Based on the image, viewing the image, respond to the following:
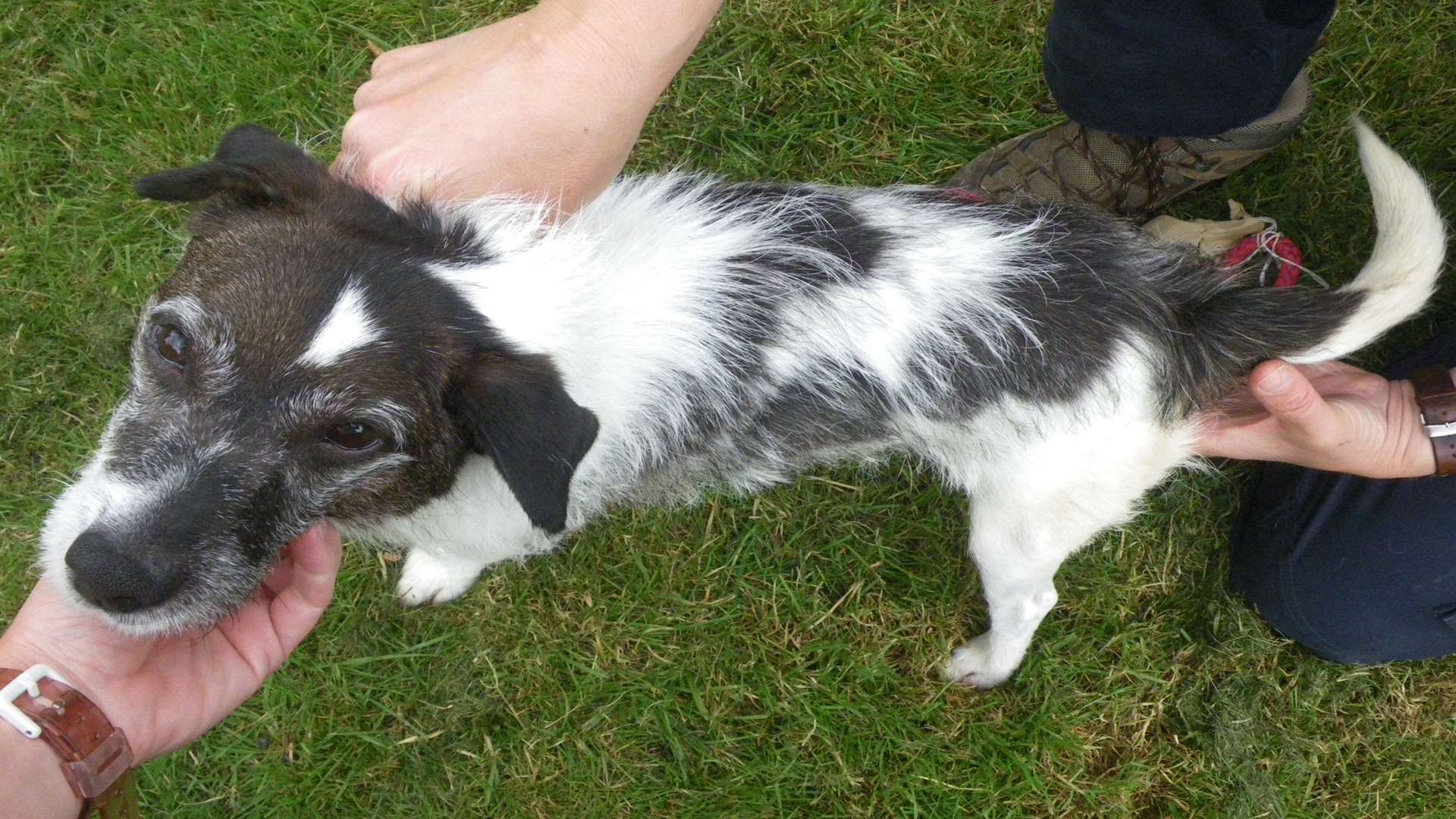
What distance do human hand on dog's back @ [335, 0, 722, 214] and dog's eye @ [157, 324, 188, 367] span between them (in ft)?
1.87

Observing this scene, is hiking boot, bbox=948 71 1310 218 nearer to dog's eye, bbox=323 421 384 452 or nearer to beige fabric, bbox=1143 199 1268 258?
beige fabric, bbox=1143 199 1268 258

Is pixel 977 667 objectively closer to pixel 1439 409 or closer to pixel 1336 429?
pixel 1336 429

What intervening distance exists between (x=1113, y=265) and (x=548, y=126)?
152 centimetres

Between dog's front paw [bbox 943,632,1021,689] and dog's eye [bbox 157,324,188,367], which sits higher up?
dog's eye [bbox 157,324,188,367]

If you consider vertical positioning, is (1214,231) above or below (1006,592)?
above

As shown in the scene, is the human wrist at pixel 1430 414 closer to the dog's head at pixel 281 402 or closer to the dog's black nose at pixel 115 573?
the dog's head at pixel 281 402

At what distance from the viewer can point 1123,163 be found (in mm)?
3682

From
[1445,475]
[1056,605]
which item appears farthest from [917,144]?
[1445,475]

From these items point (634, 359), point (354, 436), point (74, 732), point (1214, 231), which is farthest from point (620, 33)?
point (1214, 231)

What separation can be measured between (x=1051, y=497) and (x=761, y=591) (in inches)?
57.4

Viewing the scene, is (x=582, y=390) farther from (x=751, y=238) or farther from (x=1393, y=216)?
(x=1393, y=216)

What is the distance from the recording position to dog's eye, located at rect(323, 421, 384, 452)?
6.66 feet

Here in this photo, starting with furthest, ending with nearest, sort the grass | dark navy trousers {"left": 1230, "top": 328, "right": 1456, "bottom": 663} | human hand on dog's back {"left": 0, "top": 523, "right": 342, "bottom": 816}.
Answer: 1. the grass
2. dark navy trousers {"left": 1230, "top": 328, "right": 1456, "bottom": 663}
3. human hand on dog's back {"left": 0, "top": 523, "right": 342, "bottom": 816}

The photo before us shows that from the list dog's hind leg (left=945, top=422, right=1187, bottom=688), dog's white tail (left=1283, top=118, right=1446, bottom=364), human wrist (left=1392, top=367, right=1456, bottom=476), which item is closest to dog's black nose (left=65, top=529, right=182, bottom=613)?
dog's hind leg (left=945, top=422, right=1187, bottom=688)
